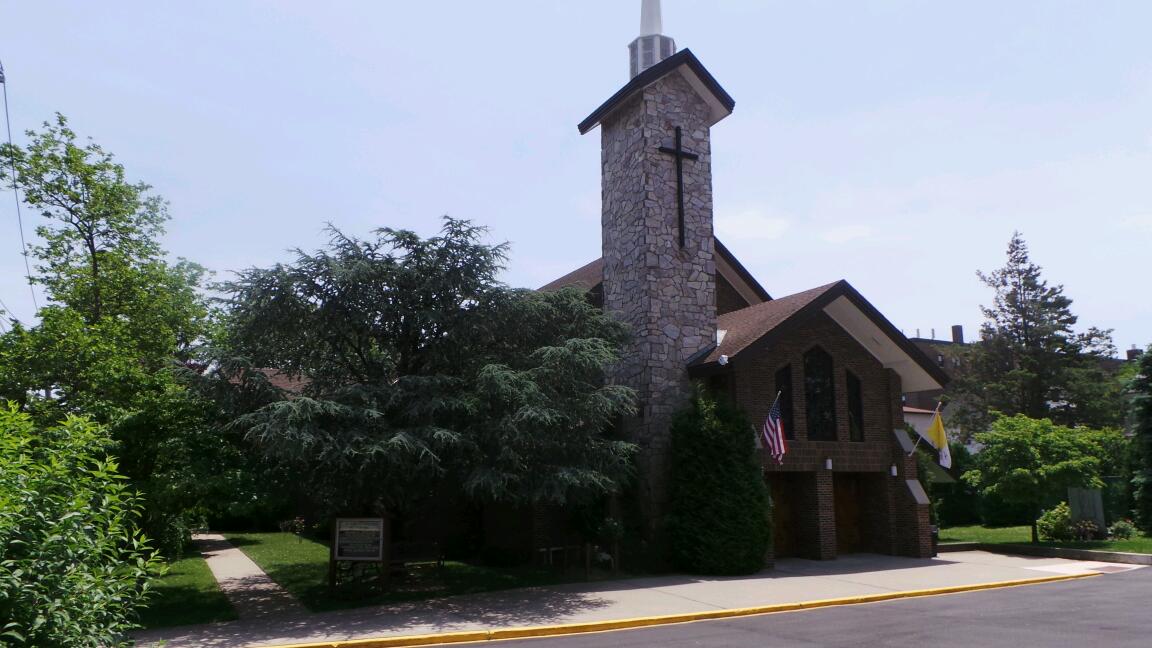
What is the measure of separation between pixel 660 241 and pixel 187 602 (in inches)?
511

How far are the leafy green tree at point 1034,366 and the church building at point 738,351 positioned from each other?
26513 millimetres

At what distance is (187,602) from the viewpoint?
14.9 m

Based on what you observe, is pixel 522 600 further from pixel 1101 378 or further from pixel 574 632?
pixel 1101 378

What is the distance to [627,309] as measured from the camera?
2148cm

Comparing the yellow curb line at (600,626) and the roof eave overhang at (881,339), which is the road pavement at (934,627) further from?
the roof eave overhang at (881,339)

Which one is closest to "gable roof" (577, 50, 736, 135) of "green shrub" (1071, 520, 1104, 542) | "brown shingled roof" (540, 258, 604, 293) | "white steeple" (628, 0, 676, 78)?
"white steeple" (628, 0, 676, 78)

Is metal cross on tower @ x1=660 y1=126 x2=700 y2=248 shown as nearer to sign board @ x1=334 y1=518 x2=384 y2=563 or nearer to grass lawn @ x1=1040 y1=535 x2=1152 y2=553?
sign board @ x1=334 y1=518 x2=384 y2=563

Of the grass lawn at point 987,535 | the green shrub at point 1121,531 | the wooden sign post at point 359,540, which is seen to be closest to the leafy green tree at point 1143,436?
the green shrub at point 1121,531

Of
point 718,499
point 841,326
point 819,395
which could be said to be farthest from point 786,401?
point 718,499

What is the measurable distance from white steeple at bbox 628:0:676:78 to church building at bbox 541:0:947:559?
306 centimetres

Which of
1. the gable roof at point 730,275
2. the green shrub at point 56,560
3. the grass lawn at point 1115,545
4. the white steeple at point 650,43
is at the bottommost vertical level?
the grass lawn at point 1115,545

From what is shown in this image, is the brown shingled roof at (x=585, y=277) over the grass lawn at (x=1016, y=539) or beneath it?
over

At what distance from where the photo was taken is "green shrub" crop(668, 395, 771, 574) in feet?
59.7

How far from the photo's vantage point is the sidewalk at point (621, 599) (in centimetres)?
1218
